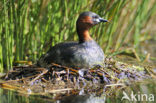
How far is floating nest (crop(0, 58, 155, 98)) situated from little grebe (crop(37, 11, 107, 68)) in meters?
0.11

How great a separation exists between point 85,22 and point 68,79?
1.06m

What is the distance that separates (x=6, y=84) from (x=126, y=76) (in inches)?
76.8

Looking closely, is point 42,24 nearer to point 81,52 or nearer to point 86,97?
point 81,52

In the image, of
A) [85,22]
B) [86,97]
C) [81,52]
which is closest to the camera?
[86,97]

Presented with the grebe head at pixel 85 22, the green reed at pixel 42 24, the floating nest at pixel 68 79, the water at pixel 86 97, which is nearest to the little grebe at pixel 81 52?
the grebe head at pixel 85 22

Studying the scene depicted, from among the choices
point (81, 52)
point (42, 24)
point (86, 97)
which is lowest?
point (86, 97)

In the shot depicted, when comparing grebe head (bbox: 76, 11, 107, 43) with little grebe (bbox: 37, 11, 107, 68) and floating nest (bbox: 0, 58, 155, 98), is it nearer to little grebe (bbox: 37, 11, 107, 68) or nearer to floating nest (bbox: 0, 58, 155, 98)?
little grebe (bbox: 37, 11, 107, 68)

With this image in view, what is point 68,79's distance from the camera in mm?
5039

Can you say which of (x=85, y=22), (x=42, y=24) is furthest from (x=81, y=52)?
(x=42, y=24)

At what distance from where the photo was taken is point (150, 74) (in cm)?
570

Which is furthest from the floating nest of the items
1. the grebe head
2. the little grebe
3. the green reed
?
the grebe head

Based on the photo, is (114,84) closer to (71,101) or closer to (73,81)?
(73,81)

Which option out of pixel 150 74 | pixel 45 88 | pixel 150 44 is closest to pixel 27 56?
pixel 45 88

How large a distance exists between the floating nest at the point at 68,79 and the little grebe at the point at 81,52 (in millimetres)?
112
